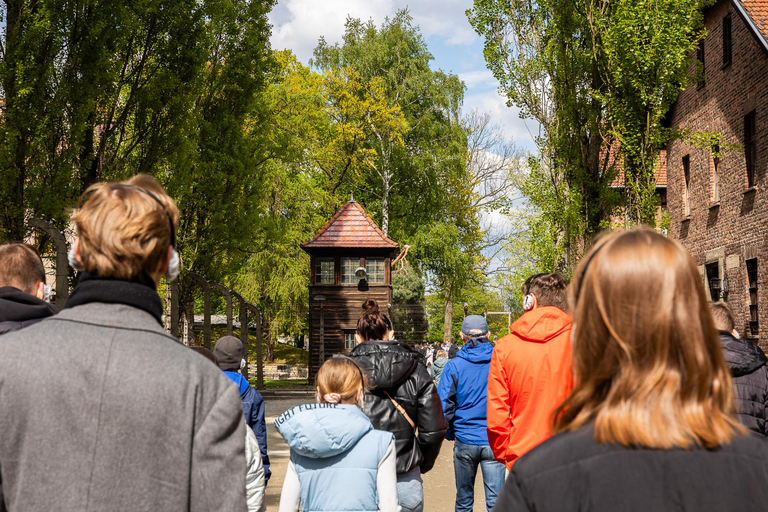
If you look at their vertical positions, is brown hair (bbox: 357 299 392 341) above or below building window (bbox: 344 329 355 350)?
above

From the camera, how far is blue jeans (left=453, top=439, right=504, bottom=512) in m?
6.28

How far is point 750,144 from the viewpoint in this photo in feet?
65.2

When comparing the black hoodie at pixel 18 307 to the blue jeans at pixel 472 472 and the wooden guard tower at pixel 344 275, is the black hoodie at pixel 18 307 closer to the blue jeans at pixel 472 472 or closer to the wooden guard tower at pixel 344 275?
the blue jeans at pixel 472 472

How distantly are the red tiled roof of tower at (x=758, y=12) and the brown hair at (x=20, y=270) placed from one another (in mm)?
18886

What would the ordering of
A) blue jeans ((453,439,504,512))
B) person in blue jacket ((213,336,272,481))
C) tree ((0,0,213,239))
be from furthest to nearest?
1. tree ((0,0,213,239))
2. blue jeans ((453,439,504,512))
3. person in blue jacket ((213,336,272,481))

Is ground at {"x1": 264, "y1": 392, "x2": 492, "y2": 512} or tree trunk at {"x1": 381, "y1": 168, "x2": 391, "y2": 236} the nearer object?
ground at {"x1": 264, "y1": 392, "x2": 492, "y2": 512}

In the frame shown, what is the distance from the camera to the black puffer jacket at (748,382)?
528 centimetres

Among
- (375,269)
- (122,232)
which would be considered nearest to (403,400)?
(122,232)

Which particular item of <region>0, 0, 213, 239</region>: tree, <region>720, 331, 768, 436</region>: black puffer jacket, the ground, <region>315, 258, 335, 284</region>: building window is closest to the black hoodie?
<region>720, 331, 768, 436</region>: black puffer jacket

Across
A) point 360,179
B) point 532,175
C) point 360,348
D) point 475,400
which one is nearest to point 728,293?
point 532,175

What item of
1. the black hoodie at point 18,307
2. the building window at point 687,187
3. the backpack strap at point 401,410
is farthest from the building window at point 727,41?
the black hoodie at point 18,307

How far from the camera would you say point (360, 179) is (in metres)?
43.1

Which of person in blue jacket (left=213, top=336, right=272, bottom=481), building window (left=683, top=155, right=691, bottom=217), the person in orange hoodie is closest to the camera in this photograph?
the person in orange hoodie

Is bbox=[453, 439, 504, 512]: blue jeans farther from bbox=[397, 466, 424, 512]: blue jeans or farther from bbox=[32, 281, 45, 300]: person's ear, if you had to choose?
bbox=[32, 281, 45, 300]: person's ear
